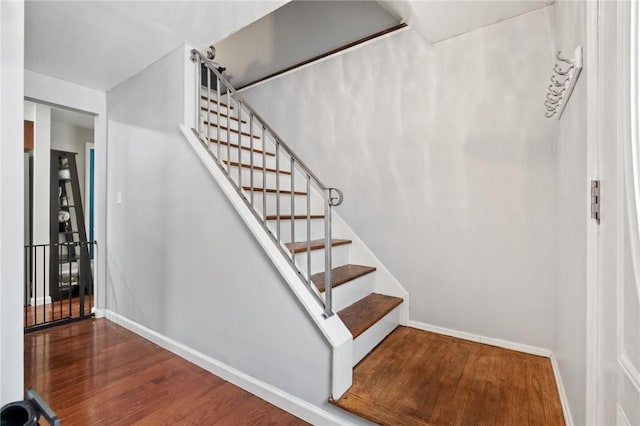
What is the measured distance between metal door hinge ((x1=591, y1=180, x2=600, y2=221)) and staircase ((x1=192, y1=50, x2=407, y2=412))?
0.91 metres

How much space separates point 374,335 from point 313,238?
93 cm

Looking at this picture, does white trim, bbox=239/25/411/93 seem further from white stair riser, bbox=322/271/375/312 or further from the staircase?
white stair riser, bbox=322/271/375/312

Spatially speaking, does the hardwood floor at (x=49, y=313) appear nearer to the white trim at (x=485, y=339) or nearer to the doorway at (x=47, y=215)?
the doorway at (x=47, y=215)

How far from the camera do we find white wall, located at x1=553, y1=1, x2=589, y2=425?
1.10m

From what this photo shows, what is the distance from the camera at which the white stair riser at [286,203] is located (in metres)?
2.33

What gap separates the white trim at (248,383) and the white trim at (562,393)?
956 millimetres

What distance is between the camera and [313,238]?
8.31 ft

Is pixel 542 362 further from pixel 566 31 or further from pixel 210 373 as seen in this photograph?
pixel 210 373

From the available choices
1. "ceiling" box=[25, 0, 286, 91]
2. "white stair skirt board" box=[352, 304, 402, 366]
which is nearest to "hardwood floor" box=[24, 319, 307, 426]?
"white stair skirt board" box=[352, 304, 402, 366]

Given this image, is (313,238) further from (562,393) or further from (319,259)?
(562,393)

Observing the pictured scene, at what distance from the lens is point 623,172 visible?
0.73m
